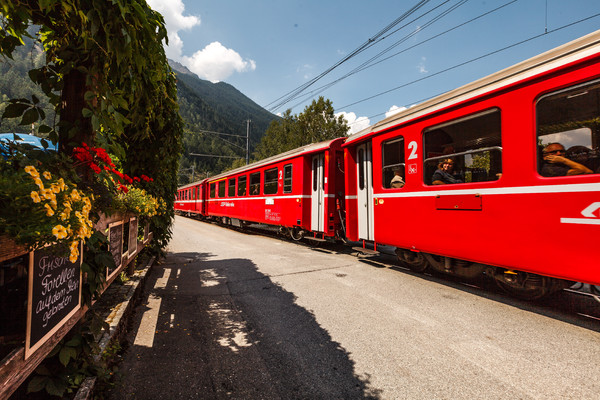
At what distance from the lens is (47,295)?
1.66 m

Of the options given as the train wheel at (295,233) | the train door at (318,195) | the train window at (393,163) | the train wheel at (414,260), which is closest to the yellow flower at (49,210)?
the train window at (393,163)

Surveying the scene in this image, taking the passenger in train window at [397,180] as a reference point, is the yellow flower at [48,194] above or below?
below

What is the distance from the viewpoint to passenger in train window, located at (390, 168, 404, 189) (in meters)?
5.79

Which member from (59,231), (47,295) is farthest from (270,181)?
(59,231)

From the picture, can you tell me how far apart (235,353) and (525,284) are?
4087mm

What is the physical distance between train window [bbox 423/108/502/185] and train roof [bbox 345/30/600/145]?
34cm

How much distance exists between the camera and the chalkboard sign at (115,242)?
298cm

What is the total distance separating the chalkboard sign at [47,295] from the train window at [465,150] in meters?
4.98

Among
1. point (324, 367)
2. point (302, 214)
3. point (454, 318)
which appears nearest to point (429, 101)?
point (454, 318)

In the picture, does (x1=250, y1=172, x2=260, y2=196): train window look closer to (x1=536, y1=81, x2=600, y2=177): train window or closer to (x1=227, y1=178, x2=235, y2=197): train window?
(x1=227, y1=178, x2=235, y2=197): train window

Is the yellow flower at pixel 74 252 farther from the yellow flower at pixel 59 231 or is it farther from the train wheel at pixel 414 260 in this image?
the train wheel at pixel 414 260

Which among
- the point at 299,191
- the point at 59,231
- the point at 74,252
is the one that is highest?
the point at 299,191

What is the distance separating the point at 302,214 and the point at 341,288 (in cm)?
454

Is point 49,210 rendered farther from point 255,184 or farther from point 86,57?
point 255,184
